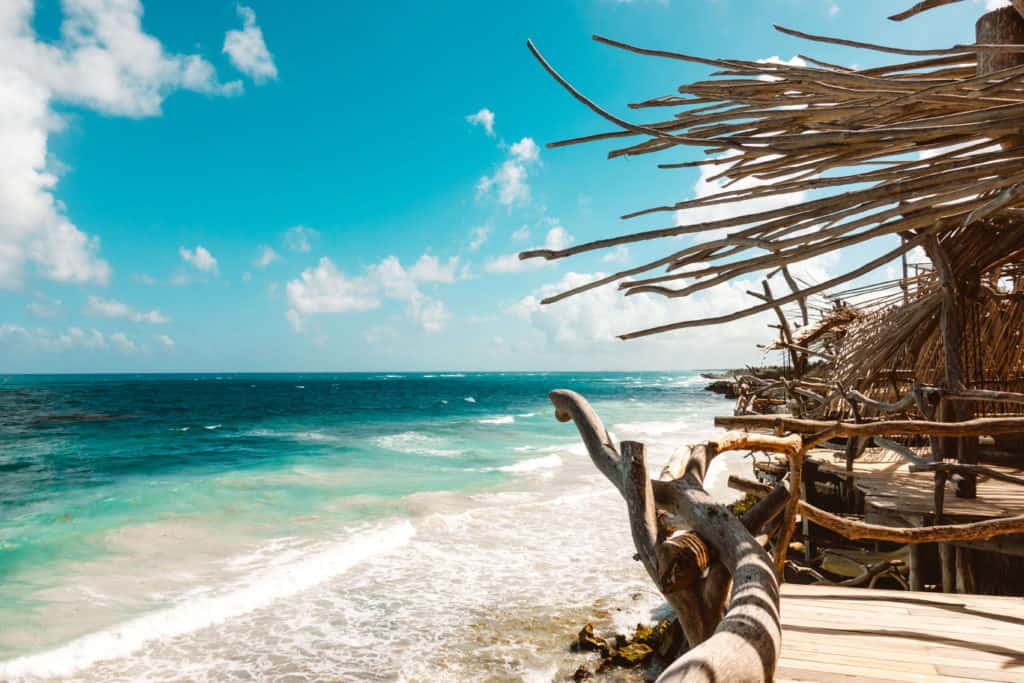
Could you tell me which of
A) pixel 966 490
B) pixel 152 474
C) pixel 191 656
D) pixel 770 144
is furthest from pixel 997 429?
pixel 152 474

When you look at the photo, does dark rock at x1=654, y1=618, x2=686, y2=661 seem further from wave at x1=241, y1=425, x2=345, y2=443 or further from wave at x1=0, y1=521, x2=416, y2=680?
wave at x1=241, y1=425, x2=345, y2=443

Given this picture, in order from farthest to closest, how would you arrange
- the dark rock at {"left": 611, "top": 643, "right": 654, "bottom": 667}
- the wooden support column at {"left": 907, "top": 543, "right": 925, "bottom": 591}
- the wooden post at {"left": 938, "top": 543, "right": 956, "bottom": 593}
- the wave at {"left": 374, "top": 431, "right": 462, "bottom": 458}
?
the wave at {"left": 374, "top": 431, "right": 462, "bottom": 458} → the dark rock at {"left": 611, "top": 643, "right": 654, "bottom": 667} → the wooden support column at {"left": 907, "top": 543, "right": 925, "bottom": 591} → the wooden post at {"left": 938, "top": 543, "right": 956, "bottom": 593}

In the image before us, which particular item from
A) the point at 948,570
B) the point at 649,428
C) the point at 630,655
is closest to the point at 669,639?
the point at 630,655

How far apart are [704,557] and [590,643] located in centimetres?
690

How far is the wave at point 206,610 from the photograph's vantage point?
732 cm

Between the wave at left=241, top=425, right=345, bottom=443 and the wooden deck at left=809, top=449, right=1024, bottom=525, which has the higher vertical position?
the wooden deck at left=809, top=449, right=1024, bottom=525

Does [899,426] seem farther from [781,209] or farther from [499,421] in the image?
[499,421]

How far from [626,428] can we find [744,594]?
115 feet

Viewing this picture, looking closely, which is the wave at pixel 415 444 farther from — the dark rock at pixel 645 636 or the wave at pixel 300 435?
the dark rock at pixel 645 636

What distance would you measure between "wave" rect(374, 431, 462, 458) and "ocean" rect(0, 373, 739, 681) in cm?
156

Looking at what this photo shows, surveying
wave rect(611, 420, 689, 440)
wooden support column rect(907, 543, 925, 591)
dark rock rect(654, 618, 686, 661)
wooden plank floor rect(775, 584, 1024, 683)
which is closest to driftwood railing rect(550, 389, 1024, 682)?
wooden plank floor rect(775, 584, 1024, 683)

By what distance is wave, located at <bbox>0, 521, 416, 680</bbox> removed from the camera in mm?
7316

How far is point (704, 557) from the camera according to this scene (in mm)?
1330

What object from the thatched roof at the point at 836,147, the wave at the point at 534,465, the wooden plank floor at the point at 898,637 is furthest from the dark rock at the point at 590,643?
the wave at the point at 534,465
